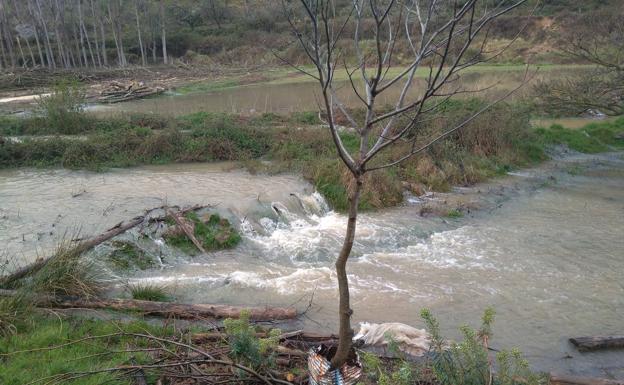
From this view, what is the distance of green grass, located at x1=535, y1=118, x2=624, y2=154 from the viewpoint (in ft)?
56.5

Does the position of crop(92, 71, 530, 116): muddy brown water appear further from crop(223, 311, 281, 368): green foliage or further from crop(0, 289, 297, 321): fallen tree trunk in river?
crop(223, 311, 281, 368): green foliage

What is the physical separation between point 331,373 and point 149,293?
3.48 meters

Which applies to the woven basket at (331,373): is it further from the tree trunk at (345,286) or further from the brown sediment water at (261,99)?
the brown sediment water at (261,99)

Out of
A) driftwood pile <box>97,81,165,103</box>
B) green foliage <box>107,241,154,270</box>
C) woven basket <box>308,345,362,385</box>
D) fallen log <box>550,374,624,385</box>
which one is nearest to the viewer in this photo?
woven basket <box>308,345,362,385</box>

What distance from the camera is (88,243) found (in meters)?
6.95

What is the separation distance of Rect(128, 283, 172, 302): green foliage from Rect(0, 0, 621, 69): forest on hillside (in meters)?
35.7

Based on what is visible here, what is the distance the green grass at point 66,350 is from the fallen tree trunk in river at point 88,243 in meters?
1.24

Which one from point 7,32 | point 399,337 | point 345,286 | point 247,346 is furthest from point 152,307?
point 7,32

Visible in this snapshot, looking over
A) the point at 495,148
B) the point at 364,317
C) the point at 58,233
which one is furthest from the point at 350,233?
the point at 495,148

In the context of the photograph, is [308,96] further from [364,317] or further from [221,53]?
[221,53]

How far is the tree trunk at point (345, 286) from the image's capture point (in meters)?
3.09

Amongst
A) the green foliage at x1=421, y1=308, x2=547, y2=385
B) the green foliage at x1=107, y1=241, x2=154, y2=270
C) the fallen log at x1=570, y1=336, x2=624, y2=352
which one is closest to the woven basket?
the green foliage at x1=421, y1=308, x2=547, y2=385

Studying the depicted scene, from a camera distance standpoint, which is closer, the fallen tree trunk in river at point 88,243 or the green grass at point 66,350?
the green grass at point 66,350

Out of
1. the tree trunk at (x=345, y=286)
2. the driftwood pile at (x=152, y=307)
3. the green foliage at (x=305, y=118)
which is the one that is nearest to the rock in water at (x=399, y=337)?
the driftwood pile at (x=152, y=307)
